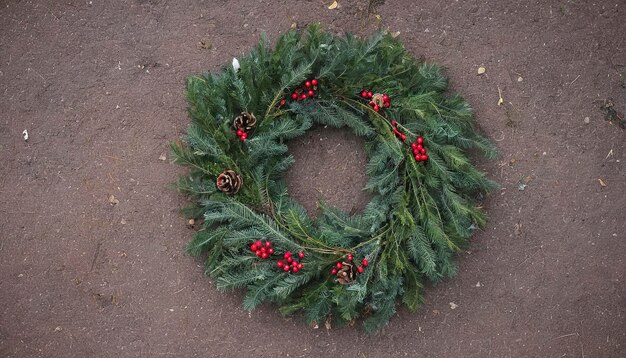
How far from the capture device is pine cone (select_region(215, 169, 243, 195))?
2.83m

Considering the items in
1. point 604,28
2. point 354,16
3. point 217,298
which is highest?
point 604,28

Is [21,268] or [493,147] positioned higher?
[493,147]

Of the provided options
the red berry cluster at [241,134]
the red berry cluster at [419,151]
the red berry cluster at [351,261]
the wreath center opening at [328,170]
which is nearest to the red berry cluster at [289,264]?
the red berry cluster at [351,261]

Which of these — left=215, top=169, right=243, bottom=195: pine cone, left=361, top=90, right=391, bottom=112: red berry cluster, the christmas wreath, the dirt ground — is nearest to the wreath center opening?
the dirt ground

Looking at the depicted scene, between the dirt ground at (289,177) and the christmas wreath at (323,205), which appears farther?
the dirt ground at (289,177)

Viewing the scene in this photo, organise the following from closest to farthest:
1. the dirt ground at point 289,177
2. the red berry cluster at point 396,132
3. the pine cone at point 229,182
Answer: the pine cone at point 229,182
the red berry cluster at point 396,132
the dirt ground at point 289,177

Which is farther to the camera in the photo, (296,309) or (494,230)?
(494,230)

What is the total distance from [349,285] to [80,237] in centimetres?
147

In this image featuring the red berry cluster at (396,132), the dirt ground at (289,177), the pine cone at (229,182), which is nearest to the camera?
the pine cone at (229,182)

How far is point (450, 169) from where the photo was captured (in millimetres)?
2945

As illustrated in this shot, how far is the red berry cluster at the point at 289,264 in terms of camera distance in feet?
9.33

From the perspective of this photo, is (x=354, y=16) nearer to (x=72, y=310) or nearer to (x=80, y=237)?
(x=80, y=237)

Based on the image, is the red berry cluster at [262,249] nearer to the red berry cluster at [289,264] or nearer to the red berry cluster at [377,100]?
the red berry cluster at [289,264]

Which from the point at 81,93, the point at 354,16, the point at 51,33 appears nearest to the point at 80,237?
the point at 81,93
